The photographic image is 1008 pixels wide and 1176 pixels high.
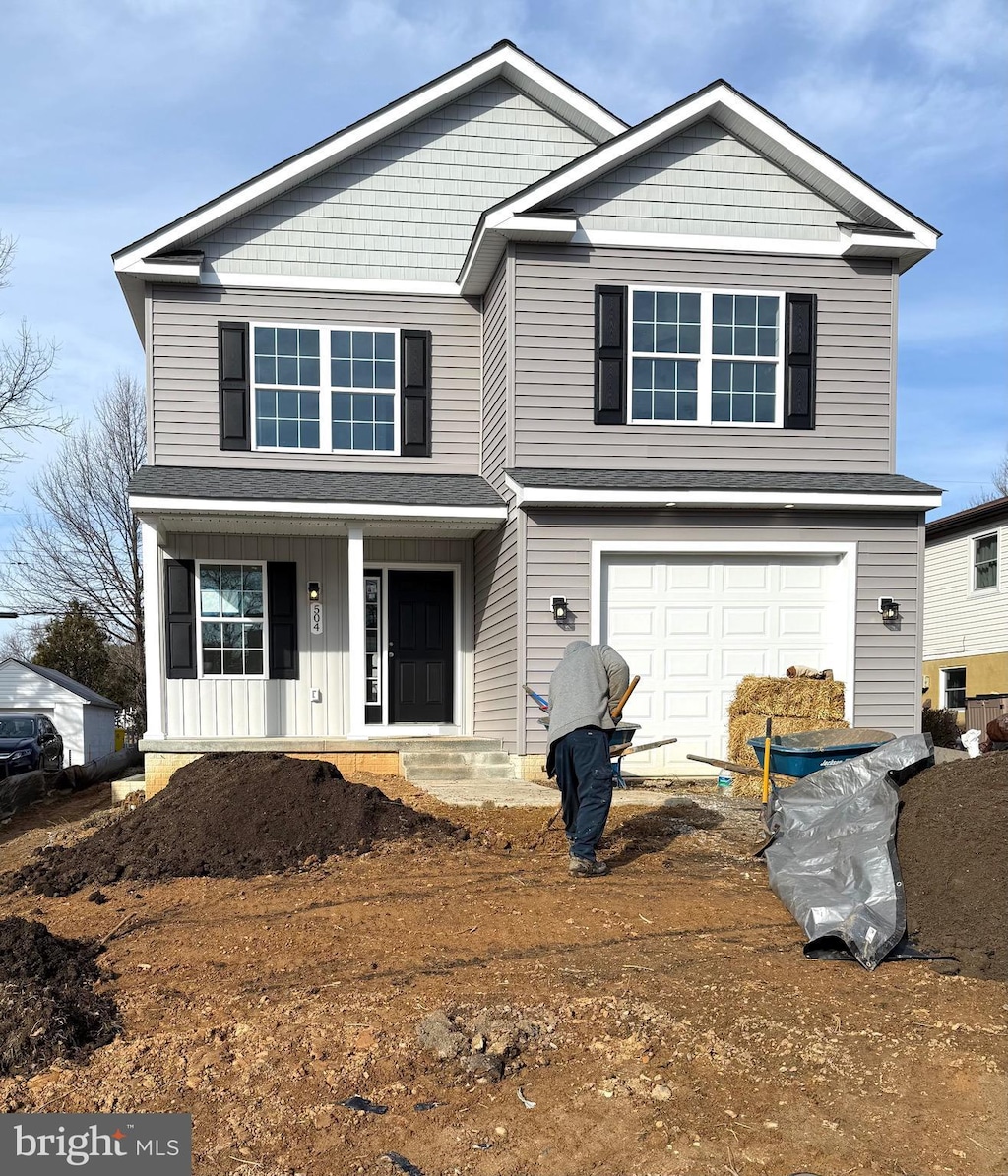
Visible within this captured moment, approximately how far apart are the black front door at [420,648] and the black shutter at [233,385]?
254 centimetres

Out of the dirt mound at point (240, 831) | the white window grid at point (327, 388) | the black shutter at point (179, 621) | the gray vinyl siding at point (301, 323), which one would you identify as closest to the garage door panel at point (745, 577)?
the gray vinyl siding at point (301, 323)

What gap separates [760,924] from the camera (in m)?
5.48

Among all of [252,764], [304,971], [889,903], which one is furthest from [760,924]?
[252,764]

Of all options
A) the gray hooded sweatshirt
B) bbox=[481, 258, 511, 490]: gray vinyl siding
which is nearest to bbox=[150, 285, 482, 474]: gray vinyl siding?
bbox=[481, 258, 511, 490]: gray vinyl siding

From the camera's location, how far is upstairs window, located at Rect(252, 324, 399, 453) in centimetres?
1216

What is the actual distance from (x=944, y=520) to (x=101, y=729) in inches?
782

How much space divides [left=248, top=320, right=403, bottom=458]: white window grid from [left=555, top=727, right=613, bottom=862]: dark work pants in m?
6.53

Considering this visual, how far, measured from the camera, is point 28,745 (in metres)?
15.4

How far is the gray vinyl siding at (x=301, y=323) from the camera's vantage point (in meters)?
12.0

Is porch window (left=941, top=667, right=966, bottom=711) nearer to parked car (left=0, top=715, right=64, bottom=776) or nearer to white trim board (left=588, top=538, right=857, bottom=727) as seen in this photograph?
white trim board (left=588, top=538, right=857, bottom=727)

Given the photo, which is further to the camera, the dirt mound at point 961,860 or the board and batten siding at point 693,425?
the board and batten siding at point 693,425

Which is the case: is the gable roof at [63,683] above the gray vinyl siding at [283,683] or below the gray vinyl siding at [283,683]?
below

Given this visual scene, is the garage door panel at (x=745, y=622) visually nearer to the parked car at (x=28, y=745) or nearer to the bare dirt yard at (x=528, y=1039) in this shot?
the bare dirt yard at (x=528, y=1039)

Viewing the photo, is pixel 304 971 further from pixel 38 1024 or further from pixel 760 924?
pixel 760 924
